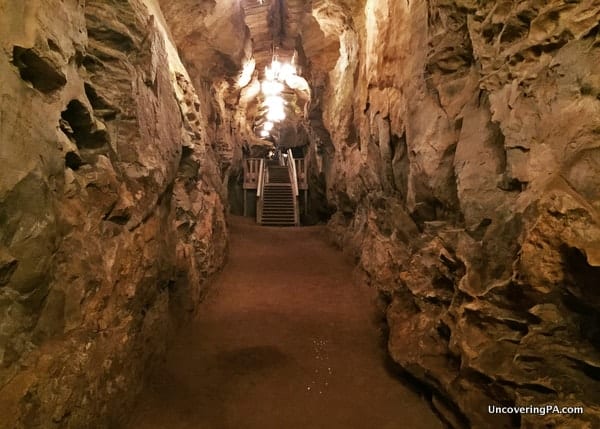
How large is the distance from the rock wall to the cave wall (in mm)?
3004

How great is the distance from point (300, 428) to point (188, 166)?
14.5 feet

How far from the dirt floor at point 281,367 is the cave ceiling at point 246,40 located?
17.5 feet

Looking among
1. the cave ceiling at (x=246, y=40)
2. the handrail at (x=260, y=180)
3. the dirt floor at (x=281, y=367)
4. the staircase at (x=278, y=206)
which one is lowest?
the dirt floor at (x=281, y=367)

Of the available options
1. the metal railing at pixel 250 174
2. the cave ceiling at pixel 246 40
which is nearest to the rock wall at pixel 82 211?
the cave ceiling at pixel 246 40

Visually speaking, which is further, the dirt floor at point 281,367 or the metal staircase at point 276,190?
the metal staircase at point 276,190

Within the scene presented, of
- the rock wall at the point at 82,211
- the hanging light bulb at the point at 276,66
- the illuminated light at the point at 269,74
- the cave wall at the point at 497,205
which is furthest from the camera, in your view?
the illuminated light at the point at 269,74

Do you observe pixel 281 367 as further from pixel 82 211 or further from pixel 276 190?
pixel 276 190

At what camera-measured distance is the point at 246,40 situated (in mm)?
10633

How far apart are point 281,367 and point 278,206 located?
1129cm

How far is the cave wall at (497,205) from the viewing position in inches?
85.8


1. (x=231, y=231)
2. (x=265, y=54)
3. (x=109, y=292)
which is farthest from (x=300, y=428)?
(x=265, y=54)

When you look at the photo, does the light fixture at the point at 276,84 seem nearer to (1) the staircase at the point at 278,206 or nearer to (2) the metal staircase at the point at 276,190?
(2) the metal staircase at the point at 276,190

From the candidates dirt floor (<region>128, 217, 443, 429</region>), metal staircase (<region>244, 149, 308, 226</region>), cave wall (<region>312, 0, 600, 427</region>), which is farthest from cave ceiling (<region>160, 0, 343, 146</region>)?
dirt floor (<region>128, 217, 443, 429</region>)

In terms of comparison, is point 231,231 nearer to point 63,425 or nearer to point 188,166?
point 188,166
